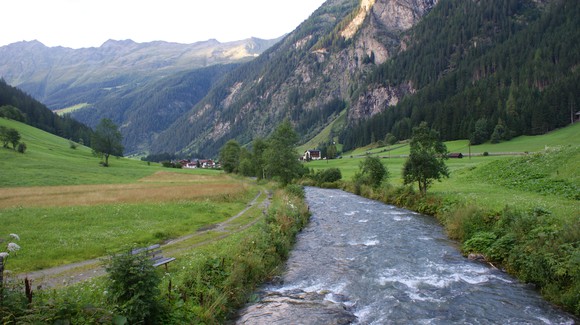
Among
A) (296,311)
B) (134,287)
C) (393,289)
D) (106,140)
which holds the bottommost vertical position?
(393,289)

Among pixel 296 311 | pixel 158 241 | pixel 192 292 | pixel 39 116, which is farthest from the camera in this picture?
pixel 39 116

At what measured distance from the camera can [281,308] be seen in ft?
54.3

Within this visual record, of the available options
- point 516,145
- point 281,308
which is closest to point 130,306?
point 281,308

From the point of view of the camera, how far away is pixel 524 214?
22.5 meters

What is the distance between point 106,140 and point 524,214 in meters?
120

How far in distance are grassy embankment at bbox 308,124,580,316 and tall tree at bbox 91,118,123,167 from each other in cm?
9348

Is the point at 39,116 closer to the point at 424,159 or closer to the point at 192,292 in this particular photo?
the point at 424,159

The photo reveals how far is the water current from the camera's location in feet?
50.7

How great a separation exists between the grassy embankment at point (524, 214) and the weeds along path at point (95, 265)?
63.1ft

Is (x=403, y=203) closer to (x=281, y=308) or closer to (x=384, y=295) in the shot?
(x=384, y=295)

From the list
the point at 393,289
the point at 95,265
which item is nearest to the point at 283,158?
the point at 95,265

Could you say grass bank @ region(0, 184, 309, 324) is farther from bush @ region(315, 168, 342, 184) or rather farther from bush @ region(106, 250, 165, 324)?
bush @ region(315, 168, 342, 184)

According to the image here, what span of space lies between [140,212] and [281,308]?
23.7 meters

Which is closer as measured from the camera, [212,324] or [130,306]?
[130,306]
